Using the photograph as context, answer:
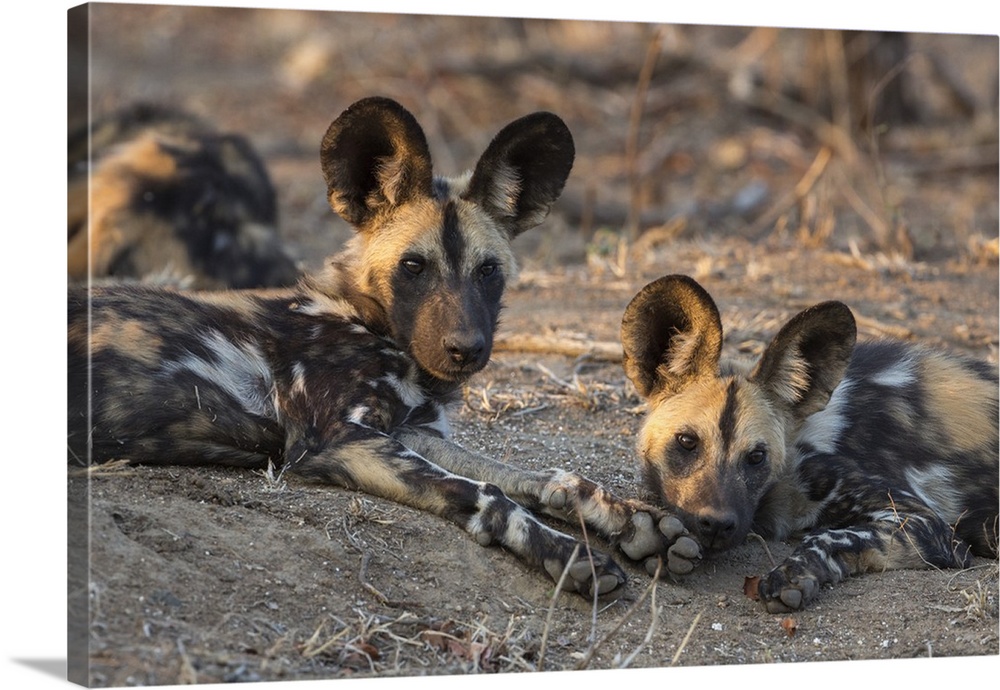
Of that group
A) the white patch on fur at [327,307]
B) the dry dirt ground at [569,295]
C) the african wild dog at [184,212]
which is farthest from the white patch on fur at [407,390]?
the african wild dog at [184,212]

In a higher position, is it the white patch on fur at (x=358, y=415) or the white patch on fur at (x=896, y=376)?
the white patch on fur at (x=896, y=376)

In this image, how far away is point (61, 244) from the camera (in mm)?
3010

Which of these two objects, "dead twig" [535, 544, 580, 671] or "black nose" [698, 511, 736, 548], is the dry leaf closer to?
"black nose" [698, 511, 736, 548]

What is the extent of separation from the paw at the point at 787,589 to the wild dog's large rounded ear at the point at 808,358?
0.52 meters

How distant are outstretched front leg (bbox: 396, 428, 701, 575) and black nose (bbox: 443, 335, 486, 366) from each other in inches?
10.8

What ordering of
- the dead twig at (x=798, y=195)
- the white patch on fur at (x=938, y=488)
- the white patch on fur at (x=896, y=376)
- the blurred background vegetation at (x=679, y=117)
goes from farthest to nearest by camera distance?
the blurred background vegetation at (x=679, y=117) < the dead twig at (x=798, y=195) < the white patch on fur at (x=896, y=376) < the white patch on fur at (x=938, y=488)

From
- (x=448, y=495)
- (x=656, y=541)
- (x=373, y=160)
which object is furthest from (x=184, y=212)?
(x=656, y=541)

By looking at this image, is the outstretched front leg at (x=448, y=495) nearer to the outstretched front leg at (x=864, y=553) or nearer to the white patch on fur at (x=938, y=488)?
the outstretched front leg at (x=864, y=553)

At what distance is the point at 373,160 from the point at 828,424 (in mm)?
1447

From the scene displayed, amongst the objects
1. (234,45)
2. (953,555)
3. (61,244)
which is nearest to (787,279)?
(953,555)

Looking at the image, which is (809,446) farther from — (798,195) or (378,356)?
(798,195)

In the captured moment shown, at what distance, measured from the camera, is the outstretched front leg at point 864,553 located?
10.9ft

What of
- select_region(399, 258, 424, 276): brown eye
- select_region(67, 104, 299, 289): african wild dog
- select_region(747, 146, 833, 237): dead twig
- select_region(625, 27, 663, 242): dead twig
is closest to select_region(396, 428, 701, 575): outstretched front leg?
select_region(399, 258, 424, 276): brown eye

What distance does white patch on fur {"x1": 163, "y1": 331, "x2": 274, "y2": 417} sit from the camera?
353 centimetres
